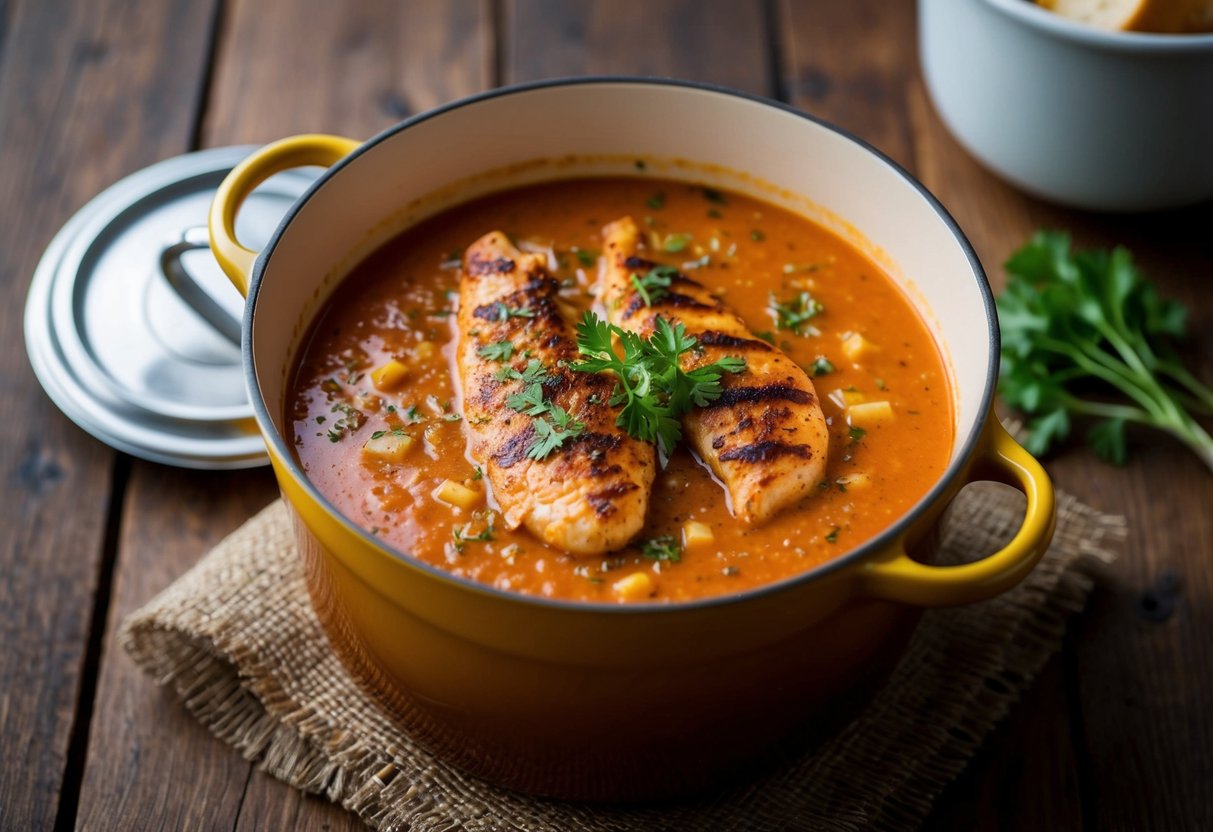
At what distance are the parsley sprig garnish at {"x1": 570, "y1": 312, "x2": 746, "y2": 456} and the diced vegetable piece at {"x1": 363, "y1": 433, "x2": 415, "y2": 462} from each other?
318 millimetres

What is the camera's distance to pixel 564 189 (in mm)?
2766

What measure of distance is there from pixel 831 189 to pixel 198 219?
1569mm

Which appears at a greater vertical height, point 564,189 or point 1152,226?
point 564,189

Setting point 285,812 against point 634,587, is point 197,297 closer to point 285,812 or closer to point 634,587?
point 285,812

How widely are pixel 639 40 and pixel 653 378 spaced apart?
1889mm

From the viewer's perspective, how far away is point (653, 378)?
223cm

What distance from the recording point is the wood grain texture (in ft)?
11.8

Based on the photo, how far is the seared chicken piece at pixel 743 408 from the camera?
2.12 meters

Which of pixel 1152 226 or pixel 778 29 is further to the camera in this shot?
pixel 778 29

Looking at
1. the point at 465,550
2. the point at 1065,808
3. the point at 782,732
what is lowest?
the point at 1065,808

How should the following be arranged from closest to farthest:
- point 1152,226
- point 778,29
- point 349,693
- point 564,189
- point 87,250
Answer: point 349,693 < point 564,189 < point 87,250 < point 1152,226 < point 778,29

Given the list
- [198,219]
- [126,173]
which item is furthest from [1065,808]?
[126,173]

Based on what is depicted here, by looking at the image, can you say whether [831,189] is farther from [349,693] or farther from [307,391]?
[349,693]

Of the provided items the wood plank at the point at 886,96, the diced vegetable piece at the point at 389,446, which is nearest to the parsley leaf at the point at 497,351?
the diced vegetable piece at the point at 389,446
